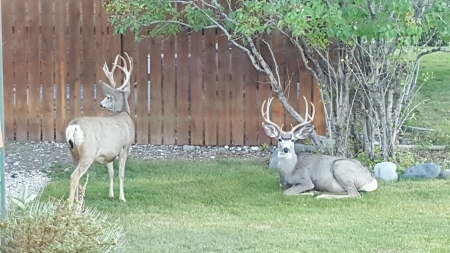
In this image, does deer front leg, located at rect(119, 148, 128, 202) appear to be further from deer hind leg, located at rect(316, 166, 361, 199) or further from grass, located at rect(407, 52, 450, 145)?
grass, located at rect(407, 52, 450, 145)

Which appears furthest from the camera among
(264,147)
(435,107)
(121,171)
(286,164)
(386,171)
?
(435,107)

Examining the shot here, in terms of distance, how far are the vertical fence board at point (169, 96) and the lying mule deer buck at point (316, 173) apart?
3.42 metres

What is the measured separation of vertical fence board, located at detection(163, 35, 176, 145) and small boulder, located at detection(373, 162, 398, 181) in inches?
147

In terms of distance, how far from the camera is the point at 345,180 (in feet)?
29.5

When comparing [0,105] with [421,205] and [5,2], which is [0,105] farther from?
[5,2]

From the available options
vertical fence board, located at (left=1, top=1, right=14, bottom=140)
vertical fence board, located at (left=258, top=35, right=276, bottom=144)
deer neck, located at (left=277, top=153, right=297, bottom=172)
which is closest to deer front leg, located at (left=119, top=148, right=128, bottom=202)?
deer neck, located at (left=277, top=153, right=297, bottom=172)

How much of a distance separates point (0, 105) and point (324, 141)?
615cm

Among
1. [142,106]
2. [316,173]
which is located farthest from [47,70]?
[316,173]

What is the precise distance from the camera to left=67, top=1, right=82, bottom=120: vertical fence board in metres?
12.6

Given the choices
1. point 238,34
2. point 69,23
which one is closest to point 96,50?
point 69,23

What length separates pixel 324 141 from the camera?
10.8m

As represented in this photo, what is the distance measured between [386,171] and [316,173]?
3.87ft

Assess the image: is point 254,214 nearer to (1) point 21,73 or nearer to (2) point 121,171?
(2) point 121,171

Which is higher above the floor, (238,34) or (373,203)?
(238,34)
